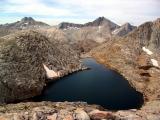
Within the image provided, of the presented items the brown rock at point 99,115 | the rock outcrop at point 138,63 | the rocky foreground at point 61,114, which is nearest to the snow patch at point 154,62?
the rock outcrop at point 138,63

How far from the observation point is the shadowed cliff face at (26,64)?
266 feet

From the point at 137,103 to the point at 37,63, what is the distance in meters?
38.3

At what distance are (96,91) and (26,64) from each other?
2396 cm

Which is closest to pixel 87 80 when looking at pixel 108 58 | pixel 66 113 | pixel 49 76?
pixel 49 76

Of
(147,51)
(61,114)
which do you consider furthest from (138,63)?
(61,114)

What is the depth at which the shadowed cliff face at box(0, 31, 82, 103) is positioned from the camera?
80.9 m

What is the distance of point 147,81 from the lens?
107 metres

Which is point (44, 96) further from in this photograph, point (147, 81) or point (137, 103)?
point (147, 81)

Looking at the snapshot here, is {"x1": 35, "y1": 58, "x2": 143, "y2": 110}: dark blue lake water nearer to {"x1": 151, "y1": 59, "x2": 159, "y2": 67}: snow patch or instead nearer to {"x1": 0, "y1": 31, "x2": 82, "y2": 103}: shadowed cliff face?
{"x1": 0, "y1": 31, "x2": 82, "y2": 103}: shadowed cliff face

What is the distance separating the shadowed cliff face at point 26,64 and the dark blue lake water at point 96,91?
4.82m

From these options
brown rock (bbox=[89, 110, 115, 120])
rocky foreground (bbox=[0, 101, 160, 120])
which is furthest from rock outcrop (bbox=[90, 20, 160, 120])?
brown rock (bbox=[89, 110, 115, 120])

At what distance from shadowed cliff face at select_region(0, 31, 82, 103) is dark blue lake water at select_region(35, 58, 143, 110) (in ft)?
15.8

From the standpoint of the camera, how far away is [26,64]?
92.8 metres

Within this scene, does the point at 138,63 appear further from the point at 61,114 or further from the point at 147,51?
the point at 61,114
